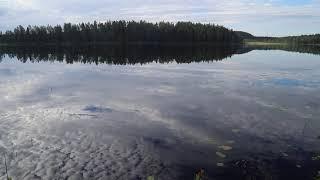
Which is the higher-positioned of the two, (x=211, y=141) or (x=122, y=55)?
(x=122, y=55)

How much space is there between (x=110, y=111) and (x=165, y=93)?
7.26 m

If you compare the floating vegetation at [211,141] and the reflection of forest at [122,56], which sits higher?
the reflection of forest at [122,56]

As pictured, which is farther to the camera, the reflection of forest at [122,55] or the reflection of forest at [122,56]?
the reflection of forest at [122,55]

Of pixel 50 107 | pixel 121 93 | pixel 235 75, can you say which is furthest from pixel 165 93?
pixel 235 75

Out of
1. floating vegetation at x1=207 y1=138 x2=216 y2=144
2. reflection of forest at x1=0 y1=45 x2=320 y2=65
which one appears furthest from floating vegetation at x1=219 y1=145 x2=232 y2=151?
reflection of forest at x1=0 y1=45 x2=320 y2=65

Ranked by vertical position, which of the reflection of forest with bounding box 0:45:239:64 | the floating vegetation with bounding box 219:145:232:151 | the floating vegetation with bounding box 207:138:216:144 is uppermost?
the reflection of forest with bounding box 0:45:239:64

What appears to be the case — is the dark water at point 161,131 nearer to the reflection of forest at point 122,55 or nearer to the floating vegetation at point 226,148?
the floating vegetation at point 226,148

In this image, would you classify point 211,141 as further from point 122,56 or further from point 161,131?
point 122,56

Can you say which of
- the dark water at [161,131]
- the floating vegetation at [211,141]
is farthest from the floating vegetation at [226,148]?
the floating vegetation at [211,141]

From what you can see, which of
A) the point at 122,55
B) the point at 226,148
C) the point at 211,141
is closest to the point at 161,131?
the point at 211,141

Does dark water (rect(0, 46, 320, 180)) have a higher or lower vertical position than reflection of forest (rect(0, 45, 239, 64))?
lower

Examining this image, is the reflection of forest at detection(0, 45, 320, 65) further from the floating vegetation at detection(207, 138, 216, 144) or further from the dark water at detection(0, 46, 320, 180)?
the floating vegetation at detection(207, 138, 216, 144)

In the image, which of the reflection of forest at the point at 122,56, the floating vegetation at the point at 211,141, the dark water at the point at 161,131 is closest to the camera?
the dark water at the point at 161,131

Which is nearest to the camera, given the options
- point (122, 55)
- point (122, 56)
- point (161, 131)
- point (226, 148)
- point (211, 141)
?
point (226, 148)
